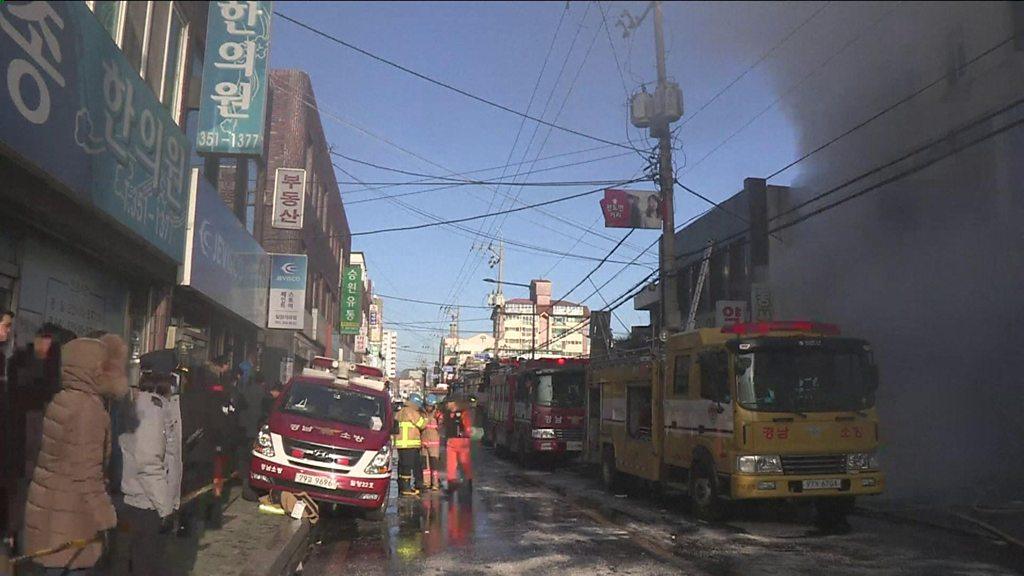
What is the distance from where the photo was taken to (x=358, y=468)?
9656 mm

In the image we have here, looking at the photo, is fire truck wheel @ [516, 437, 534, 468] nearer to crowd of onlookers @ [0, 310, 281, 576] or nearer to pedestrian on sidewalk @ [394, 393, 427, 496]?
pedestrian on sidewalk @ [394, 393, 427, 496]

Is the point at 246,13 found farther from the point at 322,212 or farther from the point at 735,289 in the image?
the point at 322,212

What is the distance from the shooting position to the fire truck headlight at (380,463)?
9.72 m

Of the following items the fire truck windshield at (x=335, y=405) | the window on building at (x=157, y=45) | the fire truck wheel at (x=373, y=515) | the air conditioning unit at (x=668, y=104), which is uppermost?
the air conditioning unit at (x=668, y=104)

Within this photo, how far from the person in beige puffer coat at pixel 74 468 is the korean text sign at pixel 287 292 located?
60.0ft

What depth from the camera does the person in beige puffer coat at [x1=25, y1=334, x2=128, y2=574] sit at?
375cm

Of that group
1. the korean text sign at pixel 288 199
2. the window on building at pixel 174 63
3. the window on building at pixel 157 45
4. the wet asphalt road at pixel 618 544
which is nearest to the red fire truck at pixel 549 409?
the wet asphalt road at pixel 618 544

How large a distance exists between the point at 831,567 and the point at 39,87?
26.5 ft

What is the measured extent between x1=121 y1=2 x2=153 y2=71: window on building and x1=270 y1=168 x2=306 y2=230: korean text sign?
34.2ft

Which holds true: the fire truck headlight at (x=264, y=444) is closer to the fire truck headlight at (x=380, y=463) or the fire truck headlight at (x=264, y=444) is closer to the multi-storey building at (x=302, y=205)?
the fire truck headlight at (x=380, y=463)

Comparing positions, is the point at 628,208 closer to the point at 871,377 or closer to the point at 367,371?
the point at 367,371

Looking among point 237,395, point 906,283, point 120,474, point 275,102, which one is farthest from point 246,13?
point 275,102

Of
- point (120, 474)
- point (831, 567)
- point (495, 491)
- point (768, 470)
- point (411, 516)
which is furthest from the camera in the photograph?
point (495, 491)

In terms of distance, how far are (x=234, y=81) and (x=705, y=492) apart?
994 centimetres
